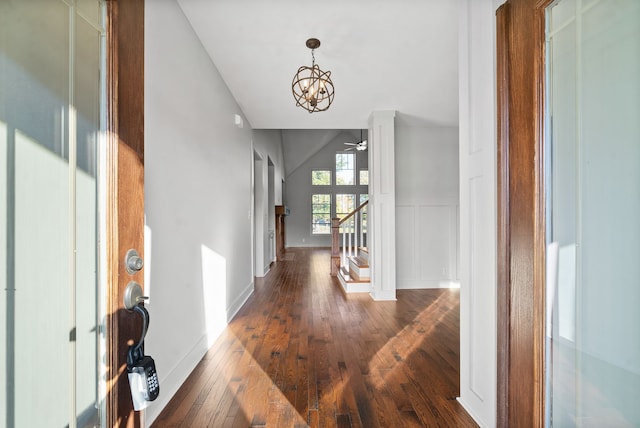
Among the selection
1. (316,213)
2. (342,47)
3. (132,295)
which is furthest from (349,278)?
(316,213)

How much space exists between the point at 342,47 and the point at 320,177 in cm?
892

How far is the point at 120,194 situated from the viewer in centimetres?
78

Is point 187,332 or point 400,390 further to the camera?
point 187,332

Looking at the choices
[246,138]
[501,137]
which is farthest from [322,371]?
[246,138]

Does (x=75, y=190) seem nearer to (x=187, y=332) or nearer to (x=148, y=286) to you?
(x=148, y=286)

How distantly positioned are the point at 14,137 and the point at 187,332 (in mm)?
1803

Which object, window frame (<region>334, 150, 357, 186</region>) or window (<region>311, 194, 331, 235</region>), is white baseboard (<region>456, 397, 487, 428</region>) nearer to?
window (<region>311, 194, 331, 235</region>)

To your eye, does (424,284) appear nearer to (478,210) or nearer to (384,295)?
(384,295)

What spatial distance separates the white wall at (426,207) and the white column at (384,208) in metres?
0.66

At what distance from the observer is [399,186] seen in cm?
480

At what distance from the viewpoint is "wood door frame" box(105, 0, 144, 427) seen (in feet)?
2.46

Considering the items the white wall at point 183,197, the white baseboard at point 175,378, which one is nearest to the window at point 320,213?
the white wall at point 183,197

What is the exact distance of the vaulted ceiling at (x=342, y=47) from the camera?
203cm

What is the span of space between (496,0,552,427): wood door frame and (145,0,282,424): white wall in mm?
1687
